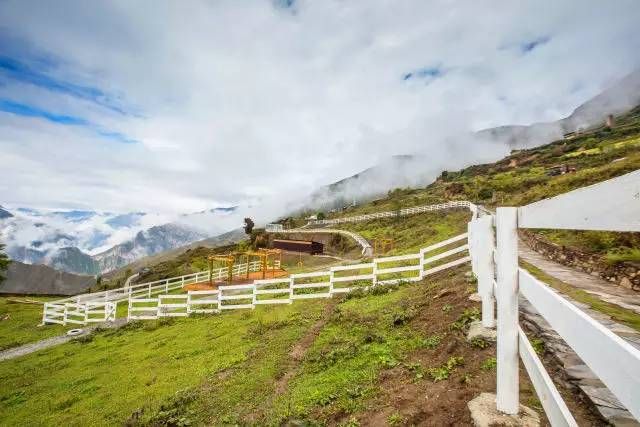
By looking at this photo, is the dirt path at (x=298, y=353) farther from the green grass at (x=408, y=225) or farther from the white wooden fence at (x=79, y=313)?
the green grass at (x=408, y=225)

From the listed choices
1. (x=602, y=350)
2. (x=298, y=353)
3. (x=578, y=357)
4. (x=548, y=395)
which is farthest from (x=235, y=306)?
(x=602, y=350)

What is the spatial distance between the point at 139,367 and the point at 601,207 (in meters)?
14.3

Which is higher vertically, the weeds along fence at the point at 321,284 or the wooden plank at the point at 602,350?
the wooden plank at the point at 602,350

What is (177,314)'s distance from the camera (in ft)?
69.5

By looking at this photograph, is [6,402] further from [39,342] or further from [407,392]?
[407,392]

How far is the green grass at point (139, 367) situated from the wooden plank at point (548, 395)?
6.35 m

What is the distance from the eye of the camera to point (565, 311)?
1.93 meters

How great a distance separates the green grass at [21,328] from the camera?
22.4 m

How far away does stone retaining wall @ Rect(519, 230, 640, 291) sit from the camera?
825cm

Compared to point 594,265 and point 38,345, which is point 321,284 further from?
point 38,345

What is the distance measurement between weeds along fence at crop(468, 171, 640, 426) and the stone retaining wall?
7245mm

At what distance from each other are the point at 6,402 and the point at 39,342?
1156 centimetres

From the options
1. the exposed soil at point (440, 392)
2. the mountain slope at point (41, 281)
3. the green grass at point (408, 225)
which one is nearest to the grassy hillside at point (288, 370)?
the exposed soil at point (440, 392)

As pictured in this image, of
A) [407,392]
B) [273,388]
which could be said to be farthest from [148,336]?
[407,392]
